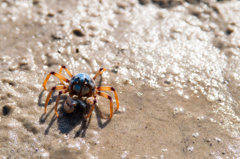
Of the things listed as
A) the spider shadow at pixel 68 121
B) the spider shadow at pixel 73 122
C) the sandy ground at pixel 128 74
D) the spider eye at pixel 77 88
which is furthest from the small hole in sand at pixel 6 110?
the spider eye at pixel 77 88

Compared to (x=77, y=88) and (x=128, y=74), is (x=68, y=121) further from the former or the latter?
(x=128, y=74)

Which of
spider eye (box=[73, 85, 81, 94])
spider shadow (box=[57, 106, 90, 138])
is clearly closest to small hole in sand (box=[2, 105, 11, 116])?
spider shadow (box=[57, 106, 90, 138])

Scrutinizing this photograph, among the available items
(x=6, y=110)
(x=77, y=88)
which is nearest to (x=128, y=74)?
(x=77, y=88)

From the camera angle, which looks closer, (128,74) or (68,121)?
(68,121)

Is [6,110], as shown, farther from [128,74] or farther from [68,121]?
[128,74]

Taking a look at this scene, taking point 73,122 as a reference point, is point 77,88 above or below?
above

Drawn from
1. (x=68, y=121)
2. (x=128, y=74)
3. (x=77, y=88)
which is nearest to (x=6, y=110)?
(x=68, y=121)

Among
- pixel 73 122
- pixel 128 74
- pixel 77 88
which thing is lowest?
pixel 73 122

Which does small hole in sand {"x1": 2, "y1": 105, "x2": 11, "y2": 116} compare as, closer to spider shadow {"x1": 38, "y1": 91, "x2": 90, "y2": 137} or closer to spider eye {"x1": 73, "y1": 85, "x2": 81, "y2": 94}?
spider shadow {"x1": 38, "y1": 91, "x2": 90, "y2": 137}

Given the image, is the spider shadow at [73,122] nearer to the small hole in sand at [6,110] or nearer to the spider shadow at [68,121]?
the spider shadow at [68,121]
